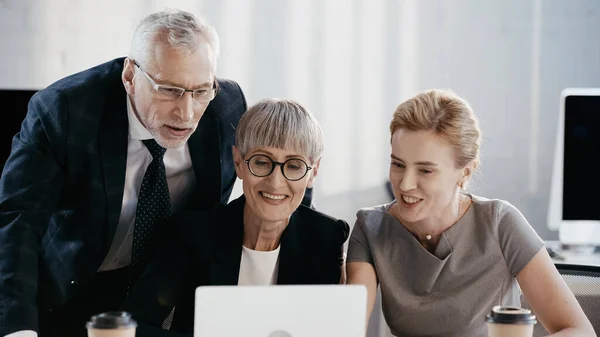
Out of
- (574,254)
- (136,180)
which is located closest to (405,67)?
(574,254)

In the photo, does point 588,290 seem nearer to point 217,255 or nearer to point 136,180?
point 217,255

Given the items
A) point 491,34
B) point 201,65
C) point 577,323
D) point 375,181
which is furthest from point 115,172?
point 491,34

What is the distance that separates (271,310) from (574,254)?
1994 millimetres

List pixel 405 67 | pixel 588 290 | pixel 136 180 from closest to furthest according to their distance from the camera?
pixel 136 180 < pixel 588 290 < pixel 405 67

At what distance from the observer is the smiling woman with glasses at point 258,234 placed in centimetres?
217

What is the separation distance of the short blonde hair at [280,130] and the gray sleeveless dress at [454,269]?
0.31 meters

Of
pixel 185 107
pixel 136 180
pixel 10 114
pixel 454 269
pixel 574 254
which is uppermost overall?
pixel 185 107

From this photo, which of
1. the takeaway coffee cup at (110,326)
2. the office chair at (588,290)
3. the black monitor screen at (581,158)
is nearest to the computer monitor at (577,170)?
the black monitor screen at (581,158)

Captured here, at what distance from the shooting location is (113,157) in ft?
7.54

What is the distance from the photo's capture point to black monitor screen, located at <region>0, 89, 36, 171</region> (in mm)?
3156

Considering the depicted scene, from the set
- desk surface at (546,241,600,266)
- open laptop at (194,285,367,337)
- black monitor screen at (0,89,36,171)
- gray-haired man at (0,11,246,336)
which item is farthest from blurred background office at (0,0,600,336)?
open laptop at (194,285,367,337)

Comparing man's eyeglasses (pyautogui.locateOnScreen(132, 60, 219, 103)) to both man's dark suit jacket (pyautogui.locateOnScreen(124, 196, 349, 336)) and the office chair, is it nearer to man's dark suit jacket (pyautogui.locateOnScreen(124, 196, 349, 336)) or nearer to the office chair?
man's dark suit jacket (pyautogui.locateOnScreen(124, 196, 349, 336))

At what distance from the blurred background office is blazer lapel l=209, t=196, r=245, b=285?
6.20 ft

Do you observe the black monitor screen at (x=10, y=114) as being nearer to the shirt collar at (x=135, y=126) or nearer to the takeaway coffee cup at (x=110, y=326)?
the shirt collar at (x=135, y=126)
